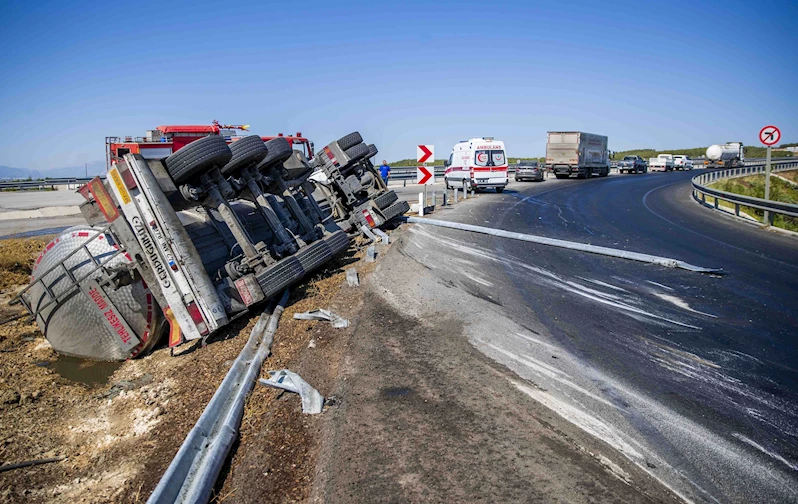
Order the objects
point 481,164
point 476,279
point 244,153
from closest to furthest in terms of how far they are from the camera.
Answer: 1. point 244,153
2. point 476,279
3. point 481,164

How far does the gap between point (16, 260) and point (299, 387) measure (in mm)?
10232

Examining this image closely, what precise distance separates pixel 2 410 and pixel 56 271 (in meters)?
2.17

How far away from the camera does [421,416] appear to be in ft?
14.9

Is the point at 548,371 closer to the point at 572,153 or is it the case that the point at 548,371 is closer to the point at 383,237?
the point at 383,237

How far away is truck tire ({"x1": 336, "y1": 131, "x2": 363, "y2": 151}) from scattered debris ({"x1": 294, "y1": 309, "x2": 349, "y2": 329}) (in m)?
6.33

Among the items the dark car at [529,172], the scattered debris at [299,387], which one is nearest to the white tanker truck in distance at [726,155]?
the dark car at [529,172]

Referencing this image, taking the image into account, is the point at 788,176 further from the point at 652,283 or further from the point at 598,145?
the point at 652,283

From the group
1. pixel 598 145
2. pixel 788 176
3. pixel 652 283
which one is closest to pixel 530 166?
pixel 598 145

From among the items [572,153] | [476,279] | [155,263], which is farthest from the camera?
[572,153]

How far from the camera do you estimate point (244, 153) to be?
7.98m

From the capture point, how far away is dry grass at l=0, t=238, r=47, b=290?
36.4 feet

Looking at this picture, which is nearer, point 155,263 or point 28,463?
point 28,463

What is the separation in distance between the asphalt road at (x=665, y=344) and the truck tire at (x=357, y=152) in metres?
2.17

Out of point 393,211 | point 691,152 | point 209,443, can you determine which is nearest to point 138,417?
point 209,443
